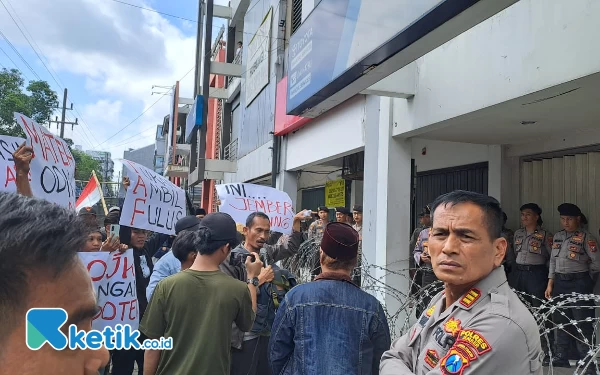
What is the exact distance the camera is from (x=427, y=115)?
504 centimetres

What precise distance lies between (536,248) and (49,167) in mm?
5477

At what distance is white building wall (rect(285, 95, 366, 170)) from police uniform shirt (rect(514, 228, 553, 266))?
258cm

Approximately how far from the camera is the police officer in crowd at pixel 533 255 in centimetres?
580

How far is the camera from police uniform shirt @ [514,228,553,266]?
19.0 ft

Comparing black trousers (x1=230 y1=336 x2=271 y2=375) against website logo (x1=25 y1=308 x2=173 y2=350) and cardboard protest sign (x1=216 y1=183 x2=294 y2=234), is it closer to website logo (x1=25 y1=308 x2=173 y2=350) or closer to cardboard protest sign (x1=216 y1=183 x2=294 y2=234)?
cardboard protest sign (x1=216 y1=183 x2=294 y2=234)

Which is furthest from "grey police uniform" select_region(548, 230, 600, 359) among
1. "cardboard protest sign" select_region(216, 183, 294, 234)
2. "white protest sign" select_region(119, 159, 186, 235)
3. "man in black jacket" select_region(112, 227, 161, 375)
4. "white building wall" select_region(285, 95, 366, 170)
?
"man in black jacket" select_region(112, 227, 161, 375)

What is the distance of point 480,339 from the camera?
58.1 inches

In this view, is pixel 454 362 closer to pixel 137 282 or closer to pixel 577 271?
pixel 137 282

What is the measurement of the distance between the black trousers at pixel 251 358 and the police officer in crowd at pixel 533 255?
392cm

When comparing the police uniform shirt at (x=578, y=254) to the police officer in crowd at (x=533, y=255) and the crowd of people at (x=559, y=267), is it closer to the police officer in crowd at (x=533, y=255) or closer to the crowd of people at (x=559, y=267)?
the crowd of people at (x=559, y=267)

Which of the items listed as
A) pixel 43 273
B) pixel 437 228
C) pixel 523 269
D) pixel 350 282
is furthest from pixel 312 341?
pixel 523 269

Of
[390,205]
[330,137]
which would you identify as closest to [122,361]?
[390,205]

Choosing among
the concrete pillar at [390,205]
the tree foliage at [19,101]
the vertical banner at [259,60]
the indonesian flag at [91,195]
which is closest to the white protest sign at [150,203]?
the indonesian flag at [91,195]

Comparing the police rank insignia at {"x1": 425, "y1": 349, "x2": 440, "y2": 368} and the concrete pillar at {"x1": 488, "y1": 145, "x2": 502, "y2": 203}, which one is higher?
the concrete pillar at {"x1": 488, "y1": 145, "x2": 502, "y2": 203}
